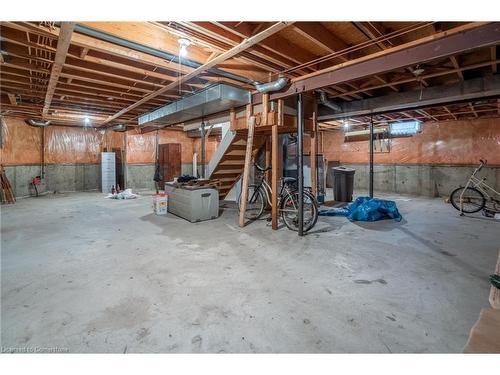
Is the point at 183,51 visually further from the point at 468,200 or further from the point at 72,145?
the point at 72,145

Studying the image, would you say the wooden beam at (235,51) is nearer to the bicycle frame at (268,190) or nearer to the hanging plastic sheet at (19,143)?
the bicycle frame at (268,190)

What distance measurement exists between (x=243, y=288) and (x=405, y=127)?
27.1ft

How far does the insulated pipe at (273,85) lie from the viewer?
3621 mm

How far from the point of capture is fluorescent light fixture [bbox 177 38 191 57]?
2.71m

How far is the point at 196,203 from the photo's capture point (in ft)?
14.7

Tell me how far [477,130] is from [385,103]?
4.51m

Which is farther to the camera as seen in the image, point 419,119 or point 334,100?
point 419,119

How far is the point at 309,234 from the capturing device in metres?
3.75

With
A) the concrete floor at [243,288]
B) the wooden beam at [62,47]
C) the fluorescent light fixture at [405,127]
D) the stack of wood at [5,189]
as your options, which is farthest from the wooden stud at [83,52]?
the fluorescent light fixture at [405,127]

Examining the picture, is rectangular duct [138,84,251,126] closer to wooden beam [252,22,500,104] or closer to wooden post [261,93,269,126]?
wooden post [261,93,269,126]

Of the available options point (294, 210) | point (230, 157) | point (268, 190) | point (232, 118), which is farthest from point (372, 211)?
point (232, 118)

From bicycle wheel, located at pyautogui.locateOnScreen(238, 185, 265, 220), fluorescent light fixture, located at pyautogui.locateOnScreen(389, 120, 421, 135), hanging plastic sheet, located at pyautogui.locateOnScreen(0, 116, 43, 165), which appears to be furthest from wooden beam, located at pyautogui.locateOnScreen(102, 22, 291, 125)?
fluorescent light fixture, located at pyautogui.locateOnScreen(389, 120, 421, 135)
